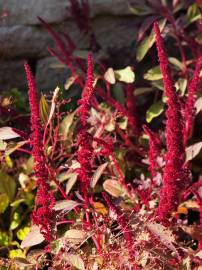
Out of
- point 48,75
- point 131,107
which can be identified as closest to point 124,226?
point 131,107

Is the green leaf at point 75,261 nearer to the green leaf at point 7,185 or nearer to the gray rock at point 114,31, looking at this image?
the green leaf at point 7,185

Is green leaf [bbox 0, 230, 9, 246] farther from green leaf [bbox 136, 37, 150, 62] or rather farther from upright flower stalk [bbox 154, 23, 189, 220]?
green leaf [bbox 136, 37, 150, 62]

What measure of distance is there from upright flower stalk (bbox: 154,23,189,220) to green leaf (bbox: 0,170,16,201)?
0.81m

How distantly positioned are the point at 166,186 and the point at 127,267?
275 mm

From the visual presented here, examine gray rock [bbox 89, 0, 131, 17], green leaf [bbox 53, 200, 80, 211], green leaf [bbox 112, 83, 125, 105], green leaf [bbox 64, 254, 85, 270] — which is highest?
gray rock [bbox 89, 0, 131, 17]

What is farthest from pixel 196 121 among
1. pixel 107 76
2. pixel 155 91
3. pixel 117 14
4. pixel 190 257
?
pixel 190 257

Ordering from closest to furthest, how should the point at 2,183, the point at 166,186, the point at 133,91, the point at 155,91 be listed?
the point at 166,186 < the point at 2,183 < the point at 133,91 < the point at 155,91

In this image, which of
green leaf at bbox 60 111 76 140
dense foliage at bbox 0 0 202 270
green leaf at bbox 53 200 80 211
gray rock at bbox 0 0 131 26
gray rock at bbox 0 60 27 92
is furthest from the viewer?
gray rock at bbox 0 60 27 92

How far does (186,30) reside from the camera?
119 inches

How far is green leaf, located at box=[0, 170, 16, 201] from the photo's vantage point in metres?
2.35

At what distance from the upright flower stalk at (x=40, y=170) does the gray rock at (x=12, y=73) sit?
1412 mm

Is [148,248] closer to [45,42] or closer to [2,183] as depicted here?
[2,183]

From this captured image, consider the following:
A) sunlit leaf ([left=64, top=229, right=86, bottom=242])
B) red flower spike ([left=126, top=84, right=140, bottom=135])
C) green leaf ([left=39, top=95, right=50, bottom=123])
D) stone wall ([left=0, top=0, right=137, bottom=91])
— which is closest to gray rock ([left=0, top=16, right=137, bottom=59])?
stone wall ([left=0, top=0, right=137, bottom=91])

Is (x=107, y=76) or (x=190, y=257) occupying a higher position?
(x=107, y=76)
